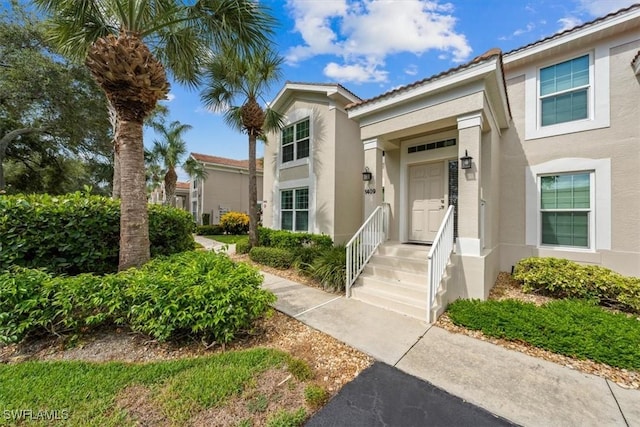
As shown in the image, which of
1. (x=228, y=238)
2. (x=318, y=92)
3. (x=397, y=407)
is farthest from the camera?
(x=228, y=238)

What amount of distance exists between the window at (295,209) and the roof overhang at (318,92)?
11.8ft

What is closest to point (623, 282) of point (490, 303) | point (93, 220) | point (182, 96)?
point (490, 303)

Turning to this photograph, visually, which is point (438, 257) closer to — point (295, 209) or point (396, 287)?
point (396, 287)

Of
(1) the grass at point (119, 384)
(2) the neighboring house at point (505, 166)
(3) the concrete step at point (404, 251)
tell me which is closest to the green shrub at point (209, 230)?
(2) the neighboring house at point (505, 166)

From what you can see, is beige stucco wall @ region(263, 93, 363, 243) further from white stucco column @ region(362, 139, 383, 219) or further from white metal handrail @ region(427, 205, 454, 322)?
white metal handrail @ region(427, 205, 454, 322)

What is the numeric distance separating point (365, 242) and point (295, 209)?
4902mm

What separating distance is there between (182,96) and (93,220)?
4.30m

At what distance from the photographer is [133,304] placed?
11.2 feet

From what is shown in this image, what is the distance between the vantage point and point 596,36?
5969 mm

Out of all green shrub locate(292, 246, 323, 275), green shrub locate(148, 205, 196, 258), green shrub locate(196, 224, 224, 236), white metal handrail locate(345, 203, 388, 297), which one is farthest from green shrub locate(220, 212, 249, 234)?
white metal handrail locate(345, 203, 388, 297)

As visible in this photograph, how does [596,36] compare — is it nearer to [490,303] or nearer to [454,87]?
[454,87]

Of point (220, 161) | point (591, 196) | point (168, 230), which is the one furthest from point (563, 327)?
point (220, 161)

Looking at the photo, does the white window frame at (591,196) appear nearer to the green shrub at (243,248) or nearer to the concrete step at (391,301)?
the concrete step at (391,301)

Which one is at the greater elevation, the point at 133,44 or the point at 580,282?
the point at 133,44
